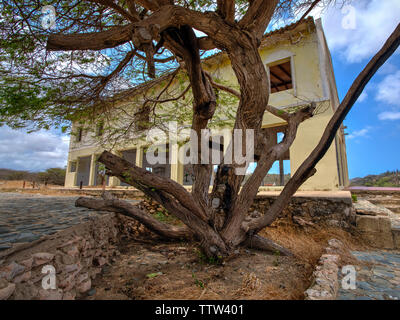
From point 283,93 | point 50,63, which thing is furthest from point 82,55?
point 283,93

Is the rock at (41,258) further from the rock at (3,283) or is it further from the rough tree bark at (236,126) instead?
the rough tree bark at (236,126)

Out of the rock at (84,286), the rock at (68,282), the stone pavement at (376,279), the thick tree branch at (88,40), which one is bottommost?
the rock at (84,286)

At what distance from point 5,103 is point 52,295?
2212mm

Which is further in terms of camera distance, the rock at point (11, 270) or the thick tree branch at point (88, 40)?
the thick tree branch at point (88, 40)

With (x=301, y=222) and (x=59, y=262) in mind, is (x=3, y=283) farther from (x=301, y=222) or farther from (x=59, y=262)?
(x=301, y=222)

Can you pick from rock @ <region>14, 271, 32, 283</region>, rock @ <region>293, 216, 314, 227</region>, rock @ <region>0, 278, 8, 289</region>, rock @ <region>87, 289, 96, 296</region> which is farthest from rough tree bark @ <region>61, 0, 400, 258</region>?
rock @ <region>293, 216, 314, 227</region>

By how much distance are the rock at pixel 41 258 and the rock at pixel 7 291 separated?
28 centimetres

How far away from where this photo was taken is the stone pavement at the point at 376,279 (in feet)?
6.17

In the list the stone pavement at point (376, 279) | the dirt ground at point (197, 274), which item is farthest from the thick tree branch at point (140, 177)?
the stone pavement at point (376, 279)

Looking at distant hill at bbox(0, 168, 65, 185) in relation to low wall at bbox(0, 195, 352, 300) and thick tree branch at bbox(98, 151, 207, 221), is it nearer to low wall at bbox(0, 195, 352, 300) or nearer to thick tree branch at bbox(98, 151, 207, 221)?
low wall at bbox(0, 195, 352, 300)

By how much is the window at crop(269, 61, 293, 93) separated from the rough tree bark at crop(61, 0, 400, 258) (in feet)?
19.1

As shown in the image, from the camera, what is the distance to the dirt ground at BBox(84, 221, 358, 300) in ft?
6.33

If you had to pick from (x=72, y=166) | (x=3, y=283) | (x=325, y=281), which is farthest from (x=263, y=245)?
(x=72, y=166)

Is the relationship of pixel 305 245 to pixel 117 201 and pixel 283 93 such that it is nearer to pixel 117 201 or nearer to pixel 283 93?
pixel 117 201
